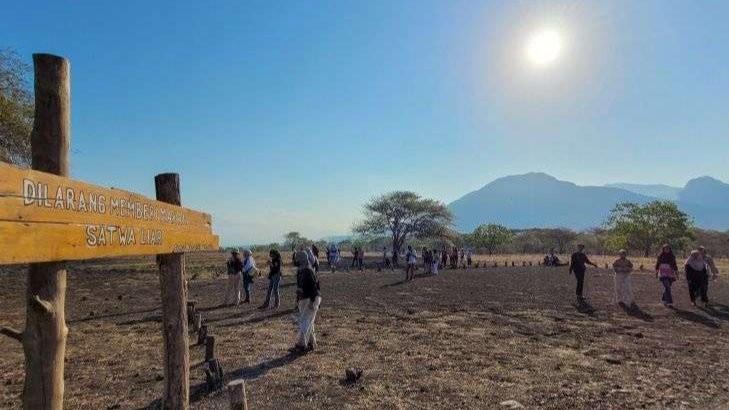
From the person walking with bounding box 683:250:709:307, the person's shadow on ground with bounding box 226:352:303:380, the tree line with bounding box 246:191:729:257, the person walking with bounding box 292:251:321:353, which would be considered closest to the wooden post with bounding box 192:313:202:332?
the person walking with bounding box 292:251:321:353

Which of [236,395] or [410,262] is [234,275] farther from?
[410,262]

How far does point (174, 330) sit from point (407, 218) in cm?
6793

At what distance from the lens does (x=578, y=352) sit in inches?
401

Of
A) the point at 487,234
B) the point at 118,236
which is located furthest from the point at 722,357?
the point at 487,234

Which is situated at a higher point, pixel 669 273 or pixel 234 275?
pixel 234 275

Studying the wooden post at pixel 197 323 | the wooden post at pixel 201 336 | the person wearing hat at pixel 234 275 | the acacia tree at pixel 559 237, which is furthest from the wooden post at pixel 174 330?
the acacia tree at pixel 559 237

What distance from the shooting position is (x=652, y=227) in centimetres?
6234

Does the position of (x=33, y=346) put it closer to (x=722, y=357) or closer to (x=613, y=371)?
(x=613, y=371)

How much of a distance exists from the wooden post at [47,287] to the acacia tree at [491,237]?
8065 cm

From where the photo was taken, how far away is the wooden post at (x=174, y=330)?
574 centimetres

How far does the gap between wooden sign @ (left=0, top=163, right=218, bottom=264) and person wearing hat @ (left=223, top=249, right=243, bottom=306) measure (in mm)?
11995

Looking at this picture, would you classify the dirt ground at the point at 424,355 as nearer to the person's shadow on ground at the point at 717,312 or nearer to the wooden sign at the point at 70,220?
the person's shadow on ground at the point at 717,312

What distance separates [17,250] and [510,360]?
8384 millimetres

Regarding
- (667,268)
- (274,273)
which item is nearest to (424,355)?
(274,273)
